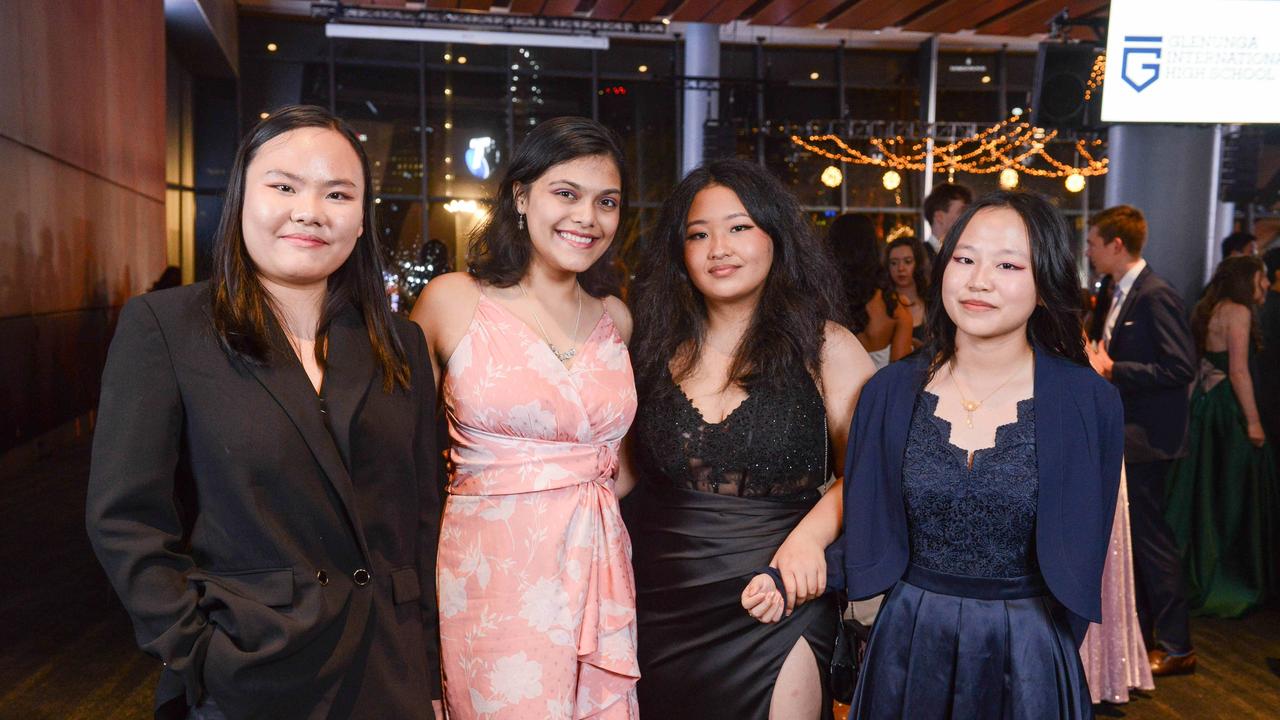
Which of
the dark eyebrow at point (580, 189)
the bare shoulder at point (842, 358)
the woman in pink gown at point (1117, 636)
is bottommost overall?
the woman in pink gown at point (1117, 636)

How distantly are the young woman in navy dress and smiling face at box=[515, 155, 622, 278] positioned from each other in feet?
2.31

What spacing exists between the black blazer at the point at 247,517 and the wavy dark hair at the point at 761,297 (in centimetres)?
92

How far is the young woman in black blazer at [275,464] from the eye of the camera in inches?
54.5

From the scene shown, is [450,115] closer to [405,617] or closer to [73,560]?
[73,560]

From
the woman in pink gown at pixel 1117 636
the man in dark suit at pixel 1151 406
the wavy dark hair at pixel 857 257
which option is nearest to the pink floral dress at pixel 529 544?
the woman in pink gown at pixel 1117 636

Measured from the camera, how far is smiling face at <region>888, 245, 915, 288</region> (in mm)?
5395

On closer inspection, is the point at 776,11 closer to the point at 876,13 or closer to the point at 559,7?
the point at 876,13

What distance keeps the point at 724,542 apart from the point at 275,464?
1.07 metres

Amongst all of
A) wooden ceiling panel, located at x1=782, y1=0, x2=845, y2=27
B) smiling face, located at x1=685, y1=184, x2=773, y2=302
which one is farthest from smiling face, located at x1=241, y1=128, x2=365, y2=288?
wooden ceiling panel, located at x1=782, y1=0, x2=845, y2=27

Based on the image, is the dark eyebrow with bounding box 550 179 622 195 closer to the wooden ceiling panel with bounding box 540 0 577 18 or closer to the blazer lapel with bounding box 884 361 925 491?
the blazer lapel with bounding box 884 361 925 491

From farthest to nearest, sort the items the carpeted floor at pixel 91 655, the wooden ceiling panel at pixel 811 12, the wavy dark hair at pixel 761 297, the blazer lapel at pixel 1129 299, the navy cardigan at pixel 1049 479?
the wooden ceiling panel at pixel 811 12, the blazer lapel at pixel 1129 299, the carpeted floor at pixel 91 655, the wavy dark hair at pixel 761 297, the navy cardigan at pixel 1049 479

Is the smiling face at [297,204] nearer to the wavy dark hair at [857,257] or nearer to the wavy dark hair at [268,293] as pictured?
the wavy dark hair at [268,293]

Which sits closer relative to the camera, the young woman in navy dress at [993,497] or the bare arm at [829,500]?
the young woman in navy dress at [993,497]

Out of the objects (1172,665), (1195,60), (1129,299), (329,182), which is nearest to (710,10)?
(1195,60)
